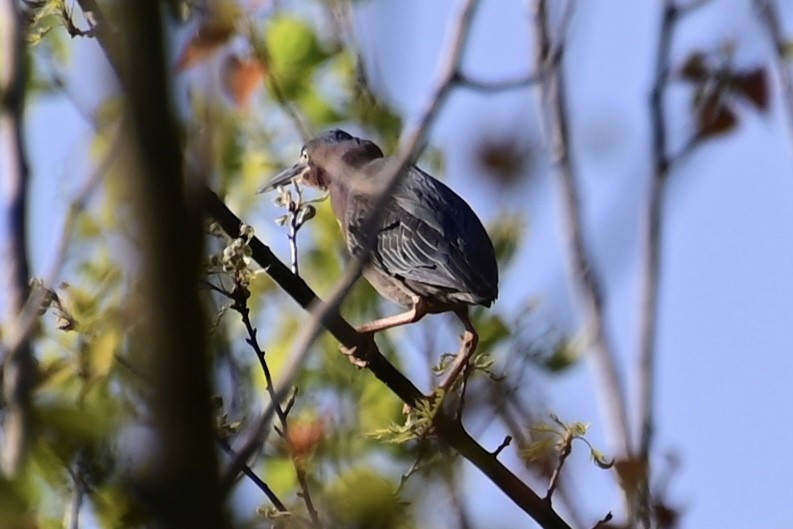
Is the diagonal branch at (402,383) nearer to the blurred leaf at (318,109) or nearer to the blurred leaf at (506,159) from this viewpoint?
the blurred leaf at (506,159)

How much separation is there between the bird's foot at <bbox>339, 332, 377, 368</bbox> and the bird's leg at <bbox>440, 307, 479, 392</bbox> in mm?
231

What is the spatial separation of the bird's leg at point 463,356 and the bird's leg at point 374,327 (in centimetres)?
18

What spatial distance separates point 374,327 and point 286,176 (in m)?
1.45

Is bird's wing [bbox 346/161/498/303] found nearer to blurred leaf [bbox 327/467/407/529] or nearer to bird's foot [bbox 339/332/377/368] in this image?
bird's foot [bbox 339/332/377/368]

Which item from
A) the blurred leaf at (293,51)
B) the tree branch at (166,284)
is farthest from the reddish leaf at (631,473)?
the blurred leaf at (293,51)

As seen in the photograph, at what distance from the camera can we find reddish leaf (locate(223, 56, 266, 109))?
15.9ft

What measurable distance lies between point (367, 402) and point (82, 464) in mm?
2476

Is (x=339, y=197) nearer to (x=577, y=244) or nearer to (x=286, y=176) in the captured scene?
(x=286, y=176)

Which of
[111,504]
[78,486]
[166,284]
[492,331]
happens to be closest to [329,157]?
[492,331]

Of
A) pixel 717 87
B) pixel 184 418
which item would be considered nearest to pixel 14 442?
pixel 184 418

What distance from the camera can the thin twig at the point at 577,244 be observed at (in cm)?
406

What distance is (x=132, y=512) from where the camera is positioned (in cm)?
256

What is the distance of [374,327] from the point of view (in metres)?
4.78

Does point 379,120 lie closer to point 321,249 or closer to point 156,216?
point 321,249
